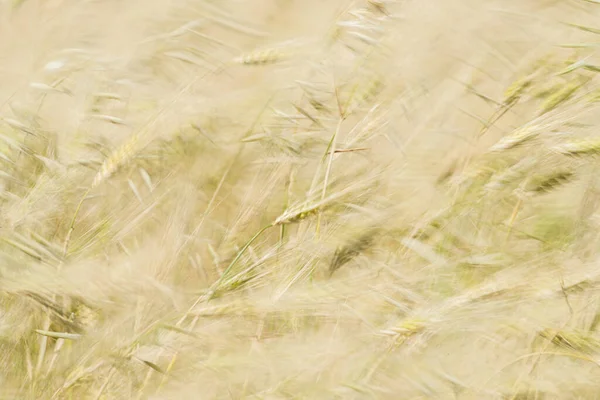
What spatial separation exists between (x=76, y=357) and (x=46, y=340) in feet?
0.17

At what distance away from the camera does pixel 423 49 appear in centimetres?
100

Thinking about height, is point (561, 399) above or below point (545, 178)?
below

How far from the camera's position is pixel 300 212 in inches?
34.0

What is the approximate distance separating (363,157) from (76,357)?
0.44m

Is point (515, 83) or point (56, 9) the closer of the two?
point (515, 83)

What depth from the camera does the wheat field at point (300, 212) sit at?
832 millimetres

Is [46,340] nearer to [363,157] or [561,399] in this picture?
[363,157]

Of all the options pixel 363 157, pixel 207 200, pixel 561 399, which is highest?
pixel 363 157

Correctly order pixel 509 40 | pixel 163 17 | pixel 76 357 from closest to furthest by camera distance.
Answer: pixel 76 357, pixel 163 17, pixel 509 40

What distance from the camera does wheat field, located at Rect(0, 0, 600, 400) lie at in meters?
0.83

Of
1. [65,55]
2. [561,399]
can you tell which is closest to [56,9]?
[65,55]

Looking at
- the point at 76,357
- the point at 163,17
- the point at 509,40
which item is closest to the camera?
the point at 76,357

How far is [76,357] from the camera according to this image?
0.85 m

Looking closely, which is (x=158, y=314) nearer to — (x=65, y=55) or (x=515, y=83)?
(x=65, y=55)
